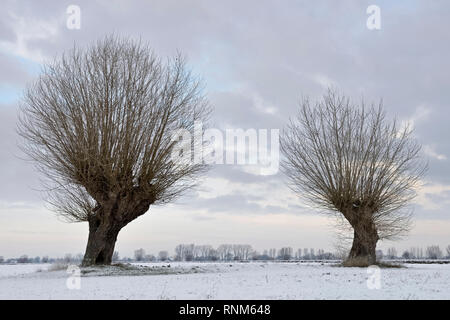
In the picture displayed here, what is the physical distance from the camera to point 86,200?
31.0 m

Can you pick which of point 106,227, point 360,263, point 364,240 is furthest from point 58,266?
point 364,240

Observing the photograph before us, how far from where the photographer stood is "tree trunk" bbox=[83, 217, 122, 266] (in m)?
23.8

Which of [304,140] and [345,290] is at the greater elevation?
[304,140]

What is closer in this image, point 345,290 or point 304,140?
point 345,290

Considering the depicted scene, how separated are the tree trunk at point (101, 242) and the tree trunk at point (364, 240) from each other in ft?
55.2

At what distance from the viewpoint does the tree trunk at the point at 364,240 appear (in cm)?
3047

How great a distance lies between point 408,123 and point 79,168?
2465 cm

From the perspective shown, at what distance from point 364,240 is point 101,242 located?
18261mm

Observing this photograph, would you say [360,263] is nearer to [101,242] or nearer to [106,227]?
[106,227]

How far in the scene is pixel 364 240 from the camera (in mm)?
30641

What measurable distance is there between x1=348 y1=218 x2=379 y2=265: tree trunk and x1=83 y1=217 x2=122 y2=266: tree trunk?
16.8m
